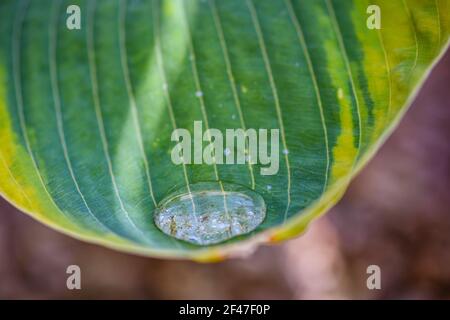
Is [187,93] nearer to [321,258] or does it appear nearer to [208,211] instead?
[208,211]

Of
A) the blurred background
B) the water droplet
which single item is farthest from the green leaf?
the blurred background

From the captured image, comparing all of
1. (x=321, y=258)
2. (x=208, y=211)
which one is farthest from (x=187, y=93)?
(x=321, y=258)

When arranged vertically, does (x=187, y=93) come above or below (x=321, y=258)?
above

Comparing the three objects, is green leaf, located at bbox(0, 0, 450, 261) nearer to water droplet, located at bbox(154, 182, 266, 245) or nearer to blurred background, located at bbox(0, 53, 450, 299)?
water droplet, located at bbox(154, 182, 266, 245)

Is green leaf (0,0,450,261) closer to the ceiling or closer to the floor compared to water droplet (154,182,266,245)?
closer to the ceiling

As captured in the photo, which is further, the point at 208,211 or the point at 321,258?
→ the point at 321,258
